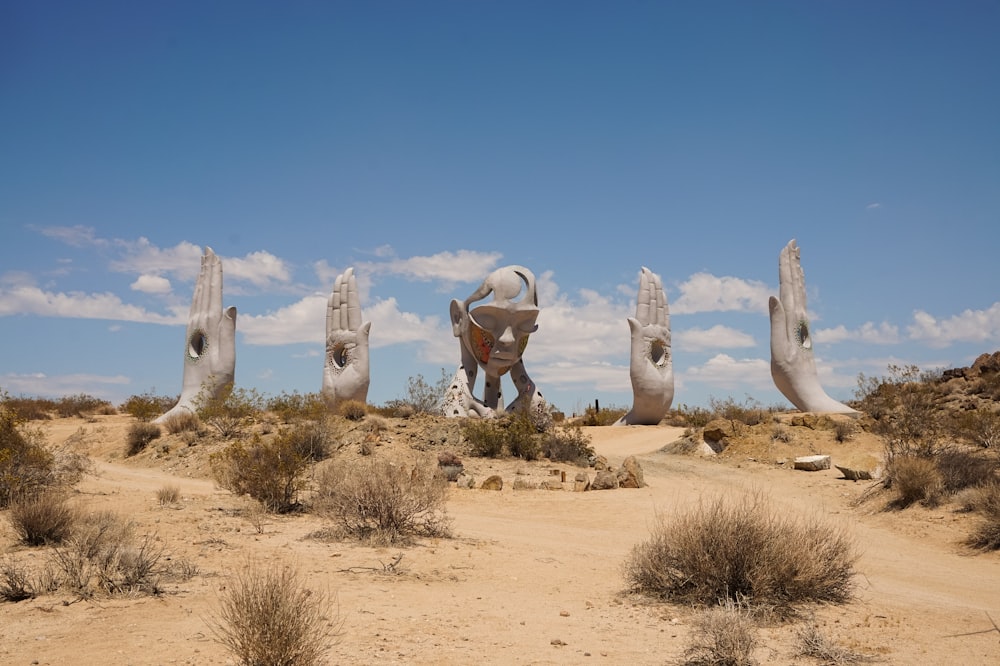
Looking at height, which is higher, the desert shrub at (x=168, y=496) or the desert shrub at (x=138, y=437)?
the desert shrub at (x=138, y=437)

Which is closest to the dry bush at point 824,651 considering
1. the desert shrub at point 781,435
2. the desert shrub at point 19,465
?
the desert shrub at point 19,465

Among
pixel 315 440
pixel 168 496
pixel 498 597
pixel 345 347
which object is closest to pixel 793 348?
pixel 345 347

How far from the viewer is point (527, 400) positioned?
85.4 ft

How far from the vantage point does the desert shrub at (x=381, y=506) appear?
9594 millimetres

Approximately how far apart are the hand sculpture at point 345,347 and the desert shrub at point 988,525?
68.7ft

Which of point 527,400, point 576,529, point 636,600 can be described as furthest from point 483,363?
point 636,600

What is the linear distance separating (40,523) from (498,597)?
16.9 feet

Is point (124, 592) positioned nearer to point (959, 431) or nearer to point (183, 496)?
point (183, 496)

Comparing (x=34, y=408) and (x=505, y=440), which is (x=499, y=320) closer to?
(x=505, y=440)

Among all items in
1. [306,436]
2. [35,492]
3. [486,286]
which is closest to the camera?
[35,492]

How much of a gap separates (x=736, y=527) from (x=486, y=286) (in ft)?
63.4

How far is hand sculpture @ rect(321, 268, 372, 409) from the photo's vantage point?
28641 mm

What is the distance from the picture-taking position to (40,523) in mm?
8688

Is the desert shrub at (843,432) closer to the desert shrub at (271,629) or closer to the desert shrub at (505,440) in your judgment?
the desert shrub at (505,440)
